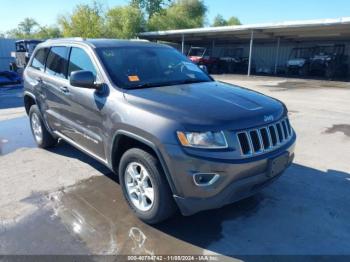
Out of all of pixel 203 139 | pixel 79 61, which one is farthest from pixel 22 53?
pixel 203 139

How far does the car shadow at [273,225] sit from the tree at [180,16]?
4746 centimetres

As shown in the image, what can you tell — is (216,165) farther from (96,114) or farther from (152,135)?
(96,114)

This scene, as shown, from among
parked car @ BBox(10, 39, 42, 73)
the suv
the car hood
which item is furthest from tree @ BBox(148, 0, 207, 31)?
the car hood

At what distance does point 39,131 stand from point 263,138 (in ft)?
13.7

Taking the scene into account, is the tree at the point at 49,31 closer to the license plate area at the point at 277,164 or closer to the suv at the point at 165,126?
the suv at the point at 165,126

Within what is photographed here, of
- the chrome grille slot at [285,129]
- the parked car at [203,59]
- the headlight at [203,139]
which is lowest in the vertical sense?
the parked car at [203,59]

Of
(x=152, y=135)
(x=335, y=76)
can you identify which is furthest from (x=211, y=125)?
(x=335, y=76)

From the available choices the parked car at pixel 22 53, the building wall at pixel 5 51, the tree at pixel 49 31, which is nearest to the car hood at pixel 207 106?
the parked car at pixel 22 53

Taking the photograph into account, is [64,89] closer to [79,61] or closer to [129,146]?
[79,61]

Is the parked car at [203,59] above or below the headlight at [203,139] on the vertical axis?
below

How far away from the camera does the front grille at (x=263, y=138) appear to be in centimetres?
286

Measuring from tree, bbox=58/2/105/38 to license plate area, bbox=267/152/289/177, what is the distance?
40.8 m

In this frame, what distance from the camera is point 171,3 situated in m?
61.2

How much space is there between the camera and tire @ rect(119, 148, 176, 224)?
9.78 feet
